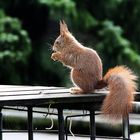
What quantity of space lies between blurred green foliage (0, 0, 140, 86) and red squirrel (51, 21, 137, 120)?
3313 millimetres

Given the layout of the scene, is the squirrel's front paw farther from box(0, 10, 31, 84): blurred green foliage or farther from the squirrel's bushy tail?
box(0, 10, 31, 84): blurred green foliage

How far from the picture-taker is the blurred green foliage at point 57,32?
20.3 feet

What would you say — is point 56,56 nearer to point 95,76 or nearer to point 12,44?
point 95,76

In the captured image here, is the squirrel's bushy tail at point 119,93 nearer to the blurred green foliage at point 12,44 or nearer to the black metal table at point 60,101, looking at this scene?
the black metal table at point 60,101

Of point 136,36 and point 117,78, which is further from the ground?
point 136,36

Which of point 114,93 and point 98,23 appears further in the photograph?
point 98,23

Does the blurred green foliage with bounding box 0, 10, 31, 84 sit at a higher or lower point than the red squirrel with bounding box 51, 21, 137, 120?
higher

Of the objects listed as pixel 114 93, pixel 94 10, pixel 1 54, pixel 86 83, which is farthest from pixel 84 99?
pixel 94 10

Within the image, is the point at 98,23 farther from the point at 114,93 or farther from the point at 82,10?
the point at 114,93

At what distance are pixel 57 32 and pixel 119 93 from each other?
4442 millimetres

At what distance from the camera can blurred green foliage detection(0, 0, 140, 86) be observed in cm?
618

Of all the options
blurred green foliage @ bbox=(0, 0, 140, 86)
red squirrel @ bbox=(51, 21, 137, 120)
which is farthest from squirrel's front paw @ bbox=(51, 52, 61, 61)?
blurred green foliage @ bbox=(0, 0, 140, 86)

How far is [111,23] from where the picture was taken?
6.29 m

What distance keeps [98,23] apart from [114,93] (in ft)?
14.2
